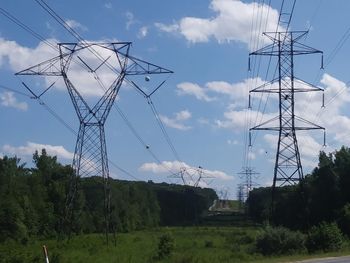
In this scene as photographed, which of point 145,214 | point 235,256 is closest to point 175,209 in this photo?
point 145,214

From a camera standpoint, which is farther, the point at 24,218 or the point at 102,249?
the point at 24,218

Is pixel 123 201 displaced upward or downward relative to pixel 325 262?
upward

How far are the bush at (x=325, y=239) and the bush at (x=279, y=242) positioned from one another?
68 cm

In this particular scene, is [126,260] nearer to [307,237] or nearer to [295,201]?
[307,237]

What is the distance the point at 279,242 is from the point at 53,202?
235ft

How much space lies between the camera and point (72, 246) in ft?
198

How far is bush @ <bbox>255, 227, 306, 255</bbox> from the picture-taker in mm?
48344

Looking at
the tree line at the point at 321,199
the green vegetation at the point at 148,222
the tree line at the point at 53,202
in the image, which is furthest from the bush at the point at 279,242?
the tree line at the point at 53,202

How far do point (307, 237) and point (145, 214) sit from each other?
118856mm

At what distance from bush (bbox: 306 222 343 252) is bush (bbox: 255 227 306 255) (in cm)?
68

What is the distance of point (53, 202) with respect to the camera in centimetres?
11456

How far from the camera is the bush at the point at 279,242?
48.3 m

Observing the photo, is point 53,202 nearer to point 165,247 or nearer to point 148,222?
point 148,222

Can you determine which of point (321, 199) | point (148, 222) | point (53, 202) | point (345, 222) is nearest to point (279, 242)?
point (345, 222)
